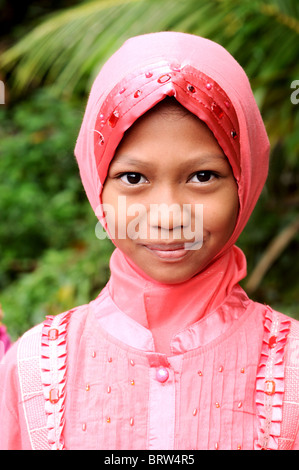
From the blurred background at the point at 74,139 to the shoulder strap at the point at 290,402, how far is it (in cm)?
104

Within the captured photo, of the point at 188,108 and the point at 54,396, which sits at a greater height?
the point at 188,108

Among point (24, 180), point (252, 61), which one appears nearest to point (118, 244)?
point (252, 61)

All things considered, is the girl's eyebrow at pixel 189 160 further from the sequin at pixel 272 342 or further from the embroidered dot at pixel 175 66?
the sequin at pixel 272 342

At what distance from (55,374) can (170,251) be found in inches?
13.5

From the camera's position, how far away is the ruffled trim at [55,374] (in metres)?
1.30

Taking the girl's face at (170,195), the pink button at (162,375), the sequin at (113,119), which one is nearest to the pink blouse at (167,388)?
the pink button at (162,375)

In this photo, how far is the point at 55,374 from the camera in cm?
133

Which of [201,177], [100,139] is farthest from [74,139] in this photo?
[201,177]

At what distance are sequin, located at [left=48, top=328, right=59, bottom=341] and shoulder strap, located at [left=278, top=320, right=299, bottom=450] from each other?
18.3 inches

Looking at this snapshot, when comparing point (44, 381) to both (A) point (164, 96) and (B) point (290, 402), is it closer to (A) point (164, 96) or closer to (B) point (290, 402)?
(B) point (290, 402)

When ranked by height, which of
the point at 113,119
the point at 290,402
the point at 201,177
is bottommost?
the point at 290,402

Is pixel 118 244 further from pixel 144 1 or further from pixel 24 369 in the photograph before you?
pixel 144 1
